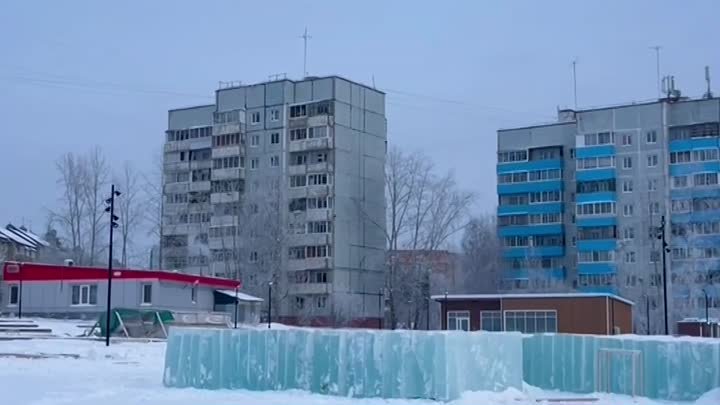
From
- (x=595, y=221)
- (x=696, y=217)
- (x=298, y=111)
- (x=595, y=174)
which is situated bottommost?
(x=595, y=221)

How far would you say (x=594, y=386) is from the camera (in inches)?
1066

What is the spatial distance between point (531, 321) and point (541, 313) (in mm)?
975

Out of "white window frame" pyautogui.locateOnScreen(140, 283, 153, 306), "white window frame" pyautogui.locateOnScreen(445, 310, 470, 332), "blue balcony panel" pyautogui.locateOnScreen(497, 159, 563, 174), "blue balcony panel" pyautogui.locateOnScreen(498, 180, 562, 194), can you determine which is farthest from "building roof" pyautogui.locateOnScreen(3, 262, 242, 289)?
"blue balcony panel" pyautogui.locateOnScreen(497, 159, 563, 174)

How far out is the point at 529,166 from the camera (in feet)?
331

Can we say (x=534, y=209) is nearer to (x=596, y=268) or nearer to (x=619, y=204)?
(x=619, y=204)

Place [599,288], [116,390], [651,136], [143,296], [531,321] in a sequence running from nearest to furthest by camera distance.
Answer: [116,390]
[143,296]
[531,321]
[599,288]
[651,136]

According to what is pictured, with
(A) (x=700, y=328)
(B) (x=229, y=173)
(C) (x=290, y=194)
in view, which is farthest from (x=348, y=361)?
(B) (x=229, y=173)

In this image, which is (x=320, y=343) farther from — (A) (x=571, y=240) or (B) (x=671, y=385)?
(A) (x=571, y=240)

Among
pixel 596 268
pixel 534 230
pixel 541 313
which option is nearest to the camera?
pixel 541 313

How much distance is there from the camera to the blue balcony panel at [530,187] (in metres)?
99.8

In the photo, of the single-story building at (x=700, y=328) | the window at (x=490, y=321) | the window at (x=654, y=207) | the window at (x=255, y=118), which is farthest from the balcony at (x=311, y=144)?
the single-story building at (x=700, y=328)

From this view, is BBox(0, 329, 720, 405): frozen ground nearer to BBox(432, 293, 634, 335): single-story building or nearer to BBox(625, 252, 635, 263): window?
BBox(432, 293, 634, 335): single-story building

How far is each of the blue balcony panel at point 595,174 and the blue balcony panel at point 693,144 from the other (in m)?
5.83

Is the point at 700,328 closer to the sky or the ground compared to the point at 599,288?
closer to the ground
